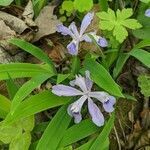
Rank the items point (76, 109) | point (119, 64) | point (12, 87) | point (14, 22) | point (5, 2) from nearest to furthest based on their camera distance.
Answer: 1. point (76, 109)
2. point (12, 87)
3. point (119, 64)
4. point (5, 2)
5. point (14, 22)

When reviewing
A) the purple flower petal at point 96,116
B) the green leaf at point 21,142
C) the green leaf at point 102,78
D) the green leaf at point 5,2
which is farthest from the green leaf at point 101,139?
the green leaf at point 5,2

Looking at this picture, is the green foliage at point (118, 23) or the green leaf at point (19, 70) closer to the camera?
the green leaf at point (19, 70)

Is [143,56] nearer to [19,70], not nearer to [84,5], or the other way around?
[84,5]

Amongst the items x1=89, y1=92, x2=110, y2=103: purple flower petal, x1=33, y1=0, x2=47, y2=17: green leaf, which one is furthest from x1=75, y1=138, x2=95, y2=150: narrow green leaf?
x1=33, y1=0, x2=47, y2=17: green leaf

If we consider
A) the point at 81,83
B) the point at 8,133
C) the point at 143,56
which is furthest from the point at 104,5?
the point at 8,133

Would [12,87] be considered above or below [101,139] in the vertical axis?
above

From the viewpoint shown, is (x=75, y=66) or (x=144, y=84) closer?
(x=75, y=66)

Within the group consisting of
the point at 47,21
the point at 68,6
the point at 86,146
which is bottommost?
the point at 86,146

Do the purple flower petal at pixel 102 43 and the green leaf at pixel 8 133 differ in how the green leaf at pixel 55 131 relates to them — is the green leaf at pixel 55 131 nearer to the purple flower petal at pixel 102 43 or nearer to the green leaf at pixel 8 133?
the green leaf at pixel 8 133
